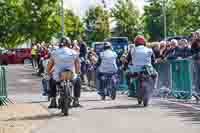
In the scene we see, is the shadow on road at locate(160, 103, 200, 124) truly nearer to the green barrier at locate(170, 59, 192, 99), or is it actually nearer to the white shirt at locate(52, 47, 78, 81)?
the green barrier at locate(170, 59, 192, 99)

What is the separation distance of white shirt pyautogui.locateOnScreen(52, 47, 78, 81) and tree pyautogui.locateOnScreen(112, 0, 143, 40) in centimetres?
6028

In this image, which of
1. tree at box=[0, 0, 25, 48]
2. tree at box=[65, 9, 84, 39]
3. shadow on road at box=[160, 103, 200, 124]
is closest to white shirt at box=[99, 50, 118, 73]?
shadow on road at box=[160, 103, 200, 124]

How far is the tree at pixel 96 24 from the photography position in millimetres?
85500

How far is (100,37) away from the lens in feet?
282

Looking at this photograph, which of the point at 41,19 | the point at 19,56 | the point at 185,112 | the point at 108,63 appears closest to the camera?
the point at 185,112

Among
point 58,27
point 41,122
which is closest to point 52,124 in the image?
point 41,122

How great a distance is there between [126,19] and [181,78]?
6136 cm

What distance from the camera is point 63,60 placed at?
56.5 feet

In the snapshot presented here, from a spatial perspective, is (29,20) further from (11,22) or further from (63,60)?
(63,60)

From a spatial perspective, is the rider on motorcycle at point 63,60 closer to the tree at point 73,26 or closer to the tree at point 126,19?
the tree at point 126,19

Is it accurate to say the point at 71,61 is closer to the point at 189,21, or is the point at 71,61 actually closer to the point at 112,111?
the point at 112,111

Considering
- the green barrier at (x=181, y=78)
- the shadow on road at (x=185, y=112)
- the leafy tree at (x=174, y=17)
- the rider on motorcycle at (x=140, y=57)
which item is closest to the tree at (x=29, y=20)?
the leafy tree at (x=174, y=17)

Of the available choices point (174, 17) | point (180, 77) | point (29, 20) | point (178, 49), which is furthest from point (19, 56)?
point (180, 77)

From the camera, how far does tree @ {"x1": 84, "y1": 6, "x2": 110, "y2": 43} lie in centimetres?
8550
